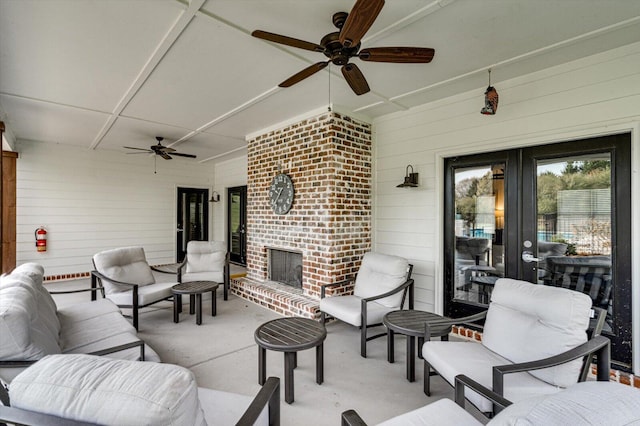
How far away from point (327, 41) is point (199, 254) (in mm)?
4115

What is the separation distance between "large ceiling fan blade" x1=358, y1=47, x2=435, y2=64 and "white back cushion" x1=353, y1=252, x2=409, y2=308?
6.85 feet

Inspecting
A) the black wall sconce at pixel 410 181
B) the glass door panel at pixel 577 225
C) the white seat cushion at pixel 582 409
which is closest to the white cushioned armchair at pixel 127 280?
the black wall sconce at pixel 410 181

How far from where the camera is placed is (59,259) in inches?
237

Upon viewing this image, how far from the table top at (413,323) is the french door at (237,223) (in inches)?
212

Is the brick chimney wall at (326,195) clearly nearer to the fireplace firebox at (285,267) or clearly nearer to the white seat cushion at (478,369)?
the fireplace firebox at (285,267)

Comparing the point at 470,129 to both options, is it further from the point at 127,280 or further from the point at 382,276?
the point at 127,280

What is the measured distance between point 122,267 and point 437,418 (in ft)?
13.4

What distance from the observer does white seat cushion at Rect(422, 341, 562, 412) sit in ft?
5.72

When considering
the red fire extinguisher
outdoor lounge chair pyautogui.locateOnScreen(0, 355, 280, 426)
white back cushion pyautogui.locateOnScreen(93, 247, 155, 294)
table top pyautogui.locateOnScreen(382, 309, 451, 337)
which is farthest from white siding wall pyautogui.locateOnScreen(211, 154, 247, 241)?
outdoor lounge chair pyautogui.locateOnScreen(0, 355, 280, 426)

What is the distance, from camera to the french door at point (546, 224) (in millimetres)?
2533

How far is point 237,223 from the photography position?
7828mm

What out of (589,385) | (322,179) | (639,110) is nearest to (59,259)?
(322,179)

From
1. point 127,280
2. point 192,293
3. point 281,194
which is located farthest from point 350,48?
point 127,280

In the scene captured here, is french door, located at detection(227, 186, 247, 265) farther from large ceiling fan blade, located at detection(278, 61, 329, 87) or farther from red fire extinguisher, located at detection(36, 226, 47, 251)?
large ceiling fan blade, located at detection(278, 61, 329, 87)
